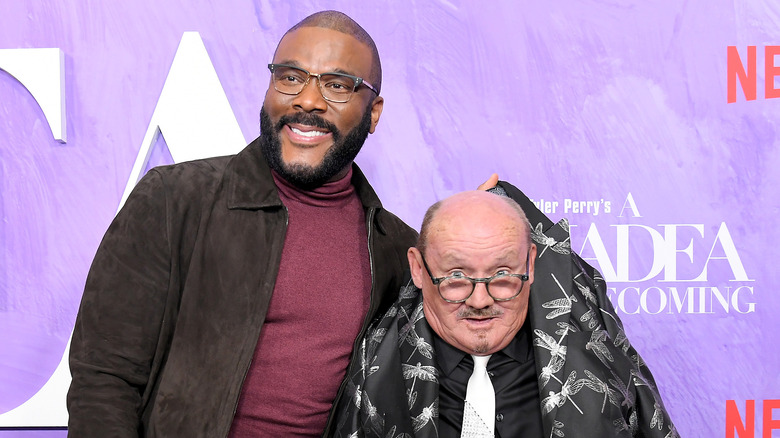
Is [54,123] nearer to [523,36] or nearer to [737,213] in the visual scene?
[523,36]

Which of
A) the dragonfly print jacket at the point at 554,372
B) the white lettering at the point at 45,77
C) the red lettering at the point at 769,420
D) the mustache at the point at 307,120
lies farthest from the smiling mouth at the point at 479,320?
the white lettering at the point at 45,77

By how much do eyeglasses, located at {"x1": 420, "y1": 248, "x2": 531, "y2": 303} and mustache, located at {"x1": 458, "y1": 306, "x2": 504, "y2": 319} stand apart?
3cm

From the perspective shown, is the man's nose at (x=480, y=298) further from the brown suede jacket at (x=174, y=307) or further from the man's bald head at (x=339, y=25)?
the man's bald head at (x=339, y=25)

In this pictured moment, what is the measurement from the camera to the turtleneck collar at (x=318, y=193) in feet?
5.96

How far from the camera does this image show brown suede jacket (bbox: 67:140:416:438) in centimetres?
157

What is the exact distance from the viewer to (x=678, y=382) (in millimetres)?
2355

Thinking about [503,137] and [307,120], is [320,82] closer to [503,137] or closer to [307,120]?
[307,120]

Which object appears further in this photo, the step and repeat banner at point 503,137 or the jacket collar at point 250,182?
the step and repeat banner at point 503,137

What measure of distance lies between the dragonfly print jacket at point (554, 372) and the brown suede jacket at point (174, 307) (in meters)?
0.28

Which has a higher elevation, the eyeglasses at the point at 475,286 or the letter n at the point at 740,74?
the letter n at the point at 740,74

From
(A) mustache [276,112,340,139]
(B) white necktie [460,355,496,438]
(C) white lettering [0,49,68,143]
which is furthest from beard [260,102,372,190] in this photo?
(C) white lettering [0,49,68,143]

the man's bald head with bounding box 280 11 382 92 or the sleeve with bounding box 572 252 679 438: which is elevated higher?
the man's bald head with bounding box 280 11 382 92

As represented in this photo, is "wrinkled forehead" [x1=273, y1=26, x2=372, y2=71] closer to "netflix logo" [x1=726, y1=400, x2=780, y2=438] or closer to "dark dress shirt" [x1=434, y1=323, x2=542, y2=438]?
"dark dress shirt" [x1=434, y1=323, x2=542, y2=438]

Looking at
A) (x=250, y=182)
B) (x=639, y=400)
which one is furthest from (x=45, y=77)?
(x=639, y=400)
